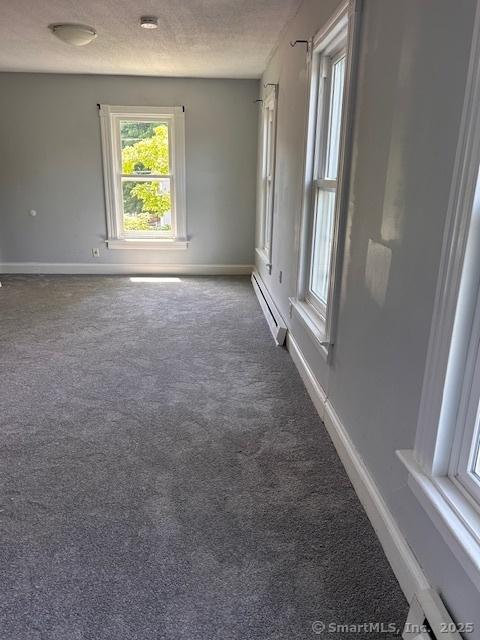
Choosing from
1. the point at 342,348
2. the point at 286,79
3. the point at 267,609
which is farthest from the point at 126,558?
the point at 286,79

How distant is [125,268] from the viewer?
6.36 m

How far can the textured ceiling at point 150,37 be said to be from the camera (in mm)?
3305

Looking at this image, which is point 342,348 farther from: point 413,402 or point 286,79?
point 286,79

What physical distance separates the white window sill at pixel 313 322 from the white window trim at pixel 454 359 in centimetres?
111

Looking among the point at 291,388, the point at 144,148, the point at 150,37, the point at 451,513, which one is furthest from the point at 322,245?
the point at 144,148

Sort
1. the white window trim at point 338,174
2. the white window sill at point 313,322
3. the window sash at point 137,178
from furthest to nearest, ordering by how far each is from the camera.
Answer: the window sash at point 137,178 → the white window sill at point 313,322 → the white window trim at point 338,174

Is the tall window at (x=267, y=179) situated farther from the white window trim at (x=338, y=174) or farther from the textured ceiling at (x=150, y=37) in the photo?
the white window trim at (x=338, y=174)

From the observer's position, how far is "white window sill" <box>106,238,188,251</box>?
245 inches

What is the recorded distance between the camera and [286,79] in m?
3.79

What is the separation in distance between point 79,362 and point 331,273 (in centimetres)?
197

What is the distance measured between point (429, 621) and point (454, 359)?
0.70m

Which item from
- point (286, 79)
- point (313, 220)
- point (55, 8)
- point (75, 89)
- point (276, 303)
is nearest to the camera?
point (313, 220)

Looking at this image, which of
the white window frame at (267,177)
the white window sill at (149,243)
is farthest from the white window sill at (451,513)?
the white window sill at (149,243)

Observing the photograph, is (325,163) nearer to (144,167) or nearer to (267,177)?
(267,177)
